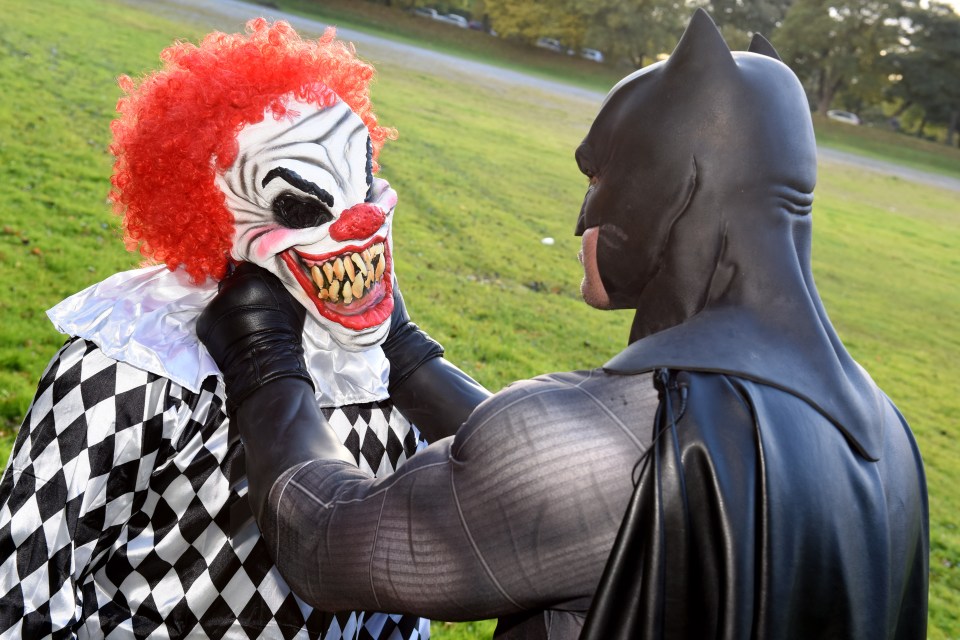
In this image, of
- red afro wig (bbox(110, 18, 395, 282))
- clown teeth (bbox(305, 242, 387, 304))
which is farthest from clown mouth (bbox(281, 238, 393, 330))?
red afro wig (bbox(110, 18, 395, 282))

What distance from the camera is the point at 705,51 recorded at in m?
1.57

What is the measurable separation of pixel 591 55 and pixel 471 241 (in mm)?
27970

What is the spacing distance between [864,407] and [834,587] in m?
0.30

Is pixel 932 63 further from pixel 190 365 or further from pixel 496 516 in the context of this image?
pixel 496 516

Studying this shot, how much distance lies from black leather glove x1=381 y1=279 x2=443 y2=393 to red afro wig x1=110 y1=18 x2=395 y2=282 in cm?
50

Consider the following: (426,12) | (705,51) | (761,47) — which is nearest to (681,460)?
(705,51)

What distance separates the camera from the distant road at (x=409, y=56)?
61.5 ft

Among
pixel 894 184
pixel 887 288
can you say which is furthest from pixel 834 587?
pixel 894 184

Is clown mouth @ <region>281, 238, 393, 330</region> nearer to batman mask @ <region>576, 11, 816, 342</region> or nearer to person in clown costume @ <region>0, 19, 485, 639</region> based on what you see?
person in clown costume @ <region>0, 19, 485, 639</region>

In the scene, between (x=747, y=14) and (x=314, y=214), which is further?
(x=747, y=14)

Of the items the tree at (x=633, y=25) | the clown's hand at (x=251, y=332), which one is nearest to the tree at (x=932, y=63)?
the tree at (x=633, y=25)

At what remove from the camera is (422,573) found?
1.46m

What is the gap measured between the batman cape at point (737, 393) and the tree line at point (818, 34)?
30.7 m

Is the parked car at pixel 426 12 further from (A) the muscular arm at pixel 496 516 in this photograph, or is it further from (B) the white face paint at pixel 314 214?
(A) the muscular arm at pixel 496 516
